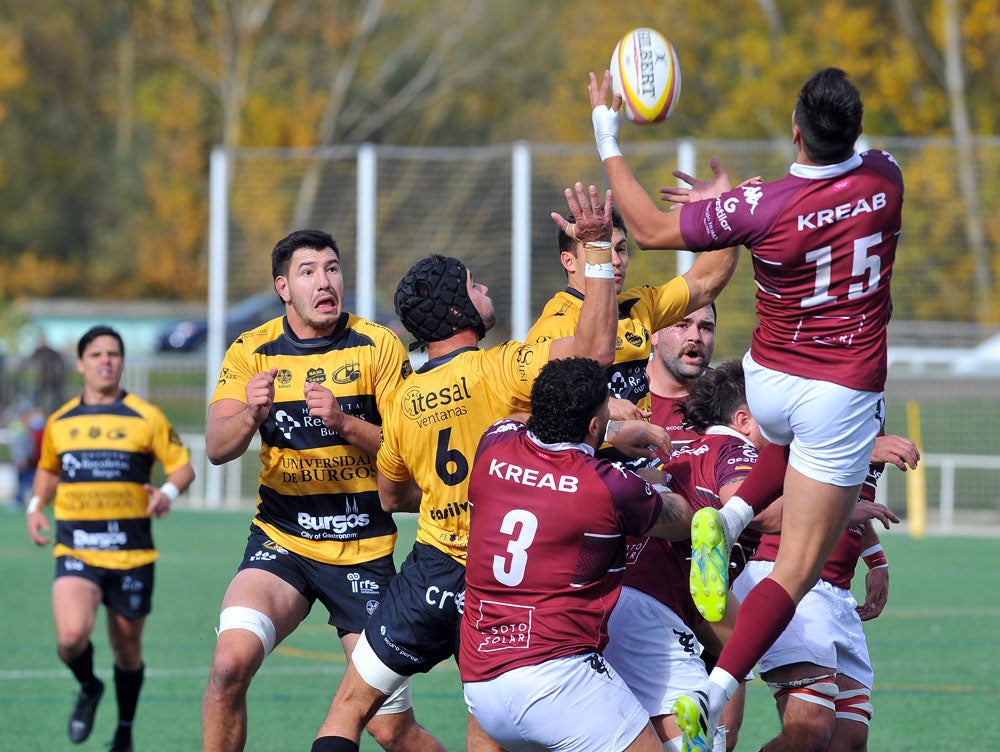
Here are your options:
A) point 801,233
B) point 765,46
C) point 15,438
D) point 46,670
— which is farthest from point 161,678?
point 765,46

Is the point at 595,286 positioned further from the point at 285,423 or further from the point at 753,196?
the point at 285,423

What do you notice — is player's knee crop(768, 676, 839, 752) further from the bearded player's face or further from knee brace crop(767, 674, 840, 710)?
the bearded player's face

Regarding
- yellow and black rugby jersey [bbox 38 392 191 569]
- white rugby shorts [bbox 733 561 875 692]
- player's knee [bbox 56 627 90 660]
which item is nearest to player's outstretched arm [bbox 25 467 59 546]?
yellow and black rugby jersey [bbox 38 392 191 569]

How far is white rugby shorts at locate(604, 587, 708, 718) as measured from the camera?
17.3 ft

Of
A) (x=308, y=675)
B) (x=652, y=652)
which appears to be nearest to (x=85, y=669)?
(x=308, y=675)

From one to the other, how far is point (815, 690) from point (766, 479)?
908 mm

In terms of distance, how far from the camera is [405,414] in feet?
18.0

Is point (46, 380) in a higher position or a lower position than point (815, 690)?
higher

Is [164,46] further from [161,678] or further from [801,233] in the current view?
[801,233]

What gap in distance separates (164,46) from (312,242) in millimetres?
34873

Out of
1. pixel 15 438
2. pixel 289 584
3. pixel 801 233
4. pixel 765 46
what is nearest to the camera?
pixel 801 233

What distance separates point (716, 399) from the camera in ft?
19.2

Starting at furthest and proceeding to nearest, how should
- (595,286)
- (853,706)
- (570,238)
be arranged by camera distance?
(853,706) < (570,238) < (595,286)

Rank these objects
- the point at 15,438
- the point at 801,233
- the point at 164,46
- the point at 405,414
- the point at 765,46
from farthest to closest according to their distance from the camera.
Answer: the point at 164,46 → the point at 765,46 → the point at 15,438 → the point at 405,414 → the point at 801,233
